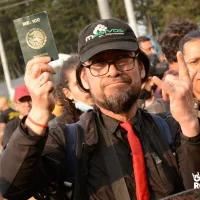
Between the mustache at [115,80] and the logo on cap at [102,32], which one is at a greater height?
the logo on cap at [102,32]

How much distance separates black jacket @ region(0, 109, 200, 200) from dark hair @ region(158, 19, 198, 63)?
1905mm

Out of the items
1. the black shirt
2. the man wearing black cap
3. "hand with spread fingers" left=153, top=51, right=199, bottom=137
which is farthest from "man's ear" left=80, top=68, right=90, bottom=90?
"hand with spread fingers" left=153, top=51, right=199, bottom=137

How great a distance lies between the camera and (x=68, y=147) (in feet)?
7.70

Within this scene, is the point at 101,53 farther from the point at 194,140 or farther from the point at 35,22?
the point at 194,140

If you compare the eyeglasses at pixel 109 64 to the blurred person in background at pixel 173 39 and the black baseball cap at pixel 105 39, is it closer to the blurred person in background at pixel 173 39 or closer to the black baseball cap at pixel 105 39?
the black baseball cap at pixel 105 39

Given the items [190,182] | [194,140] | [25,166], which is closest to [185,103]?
[194,140]

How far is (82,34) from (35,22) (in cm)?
28

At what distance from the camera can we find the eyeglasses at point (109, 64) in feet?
7.86

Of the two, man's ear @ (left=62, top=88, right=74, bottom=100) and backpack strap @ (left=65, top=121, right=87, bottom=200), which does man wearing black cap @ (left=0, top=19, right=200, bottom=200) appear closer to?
backpack strap @ (left=65, top=121, right=87, bottom=200)

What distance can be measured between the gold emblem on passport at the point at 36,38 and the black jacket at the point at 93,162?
18.7 inches

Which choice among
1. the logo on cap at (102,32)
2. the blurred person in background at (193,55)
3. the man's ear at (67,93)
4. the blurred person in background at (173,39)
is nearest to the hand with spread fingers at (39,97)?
the logo on cap at (102,32)

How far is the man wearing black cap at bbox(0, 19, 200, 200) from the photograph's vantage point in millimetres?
2166

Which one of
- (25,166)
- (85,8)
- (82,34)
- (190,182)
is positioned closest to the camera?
(25,166)

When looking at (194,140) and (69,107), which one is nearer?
(194,140)
